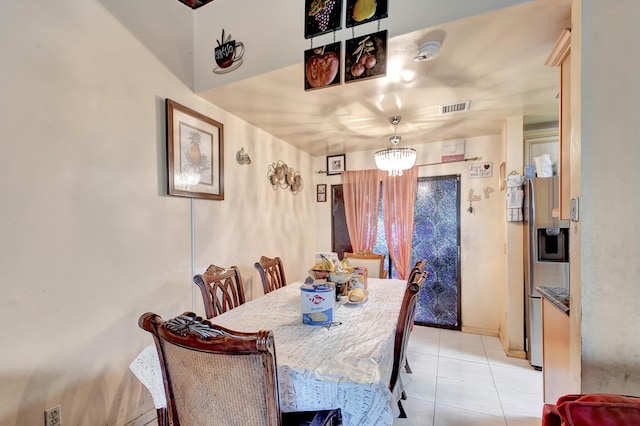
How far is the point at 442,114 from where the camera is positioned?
2.61 meters

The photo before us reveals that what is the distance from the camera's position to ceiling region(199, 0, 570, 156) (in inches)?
58.8

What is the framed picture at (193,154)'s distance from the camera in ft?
6.67

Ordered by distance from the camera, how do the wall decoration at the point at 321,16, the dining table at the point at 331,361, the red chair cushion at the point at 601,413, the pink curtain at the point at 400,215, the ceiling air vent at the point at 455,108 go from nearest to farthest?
the red chair cushion at the point at 601,413 → the dining table at the point at 331,361 → the wall decoration at the point at 321,16 → the ceiling air vent at the point at 455,108 → the pink curtain at the point at 400,215

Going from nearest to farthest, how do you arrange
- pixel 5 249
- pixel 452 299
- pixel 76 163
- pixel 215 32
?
pixel 5 249 → pixel 76 163 → pixel 215 32 → pixel 452 299

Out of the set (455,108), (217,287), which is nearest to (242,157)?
(217,287)

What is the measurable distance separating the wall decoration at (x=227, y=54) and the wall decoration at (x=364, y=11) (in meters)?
0.80

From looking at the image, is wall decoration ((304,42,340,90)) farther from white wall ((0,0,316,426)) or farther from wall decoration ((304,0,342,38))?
white wall ((0,0,316,426))

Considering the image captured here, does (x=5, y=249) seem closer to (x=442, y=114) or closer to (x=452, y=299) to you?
(x=442, y=114)

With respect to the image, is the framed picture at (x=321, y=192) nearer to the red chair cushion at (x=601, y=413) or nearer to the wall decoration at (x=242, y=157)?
the wall decoration at (x=242, y=157)

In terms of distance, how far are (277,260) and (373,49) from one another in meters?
1.91

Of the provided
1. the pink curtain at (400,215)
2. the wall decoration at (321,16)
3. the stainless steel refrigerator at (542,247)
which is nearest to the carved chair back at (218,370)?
the wall decoration at (321,16)

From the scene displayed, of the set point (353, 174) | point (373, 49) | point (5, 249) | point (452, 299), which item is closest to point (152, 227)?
point (5, 249)

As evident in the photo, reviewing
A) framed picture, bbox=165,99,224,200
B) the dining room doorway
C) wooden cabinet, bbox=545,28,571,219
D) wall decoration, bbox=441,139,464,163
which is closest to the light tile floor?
the dining room doorway

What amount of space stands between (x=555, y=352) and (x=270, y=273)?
206 centimetres
